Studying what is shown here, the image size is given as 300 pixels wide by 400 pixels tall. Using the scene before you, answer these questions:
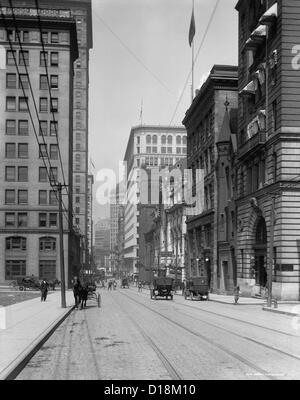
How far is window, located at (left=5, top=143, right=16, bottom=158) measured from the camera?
8544cm

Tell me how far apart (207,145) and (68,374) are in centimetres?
Answer: 5891

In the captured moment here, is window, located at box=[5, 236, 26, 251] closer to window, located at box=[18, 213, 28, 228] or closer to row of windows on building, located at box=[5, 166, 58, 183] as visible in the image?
window, located at box=[18, 213, 28, 228]

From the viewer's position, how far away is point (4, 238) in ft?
274

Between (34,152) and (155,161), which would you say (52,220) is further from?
(155,161)

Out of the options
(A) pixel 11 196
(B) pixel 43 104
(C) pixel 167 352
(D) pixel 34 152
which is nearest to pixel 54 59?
(B) pixel 43 104

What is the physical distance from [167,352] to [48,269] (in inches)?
2781

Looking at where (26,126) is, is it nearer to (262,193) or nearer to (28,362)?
(262,193)

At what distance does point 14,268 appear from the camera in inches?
3270

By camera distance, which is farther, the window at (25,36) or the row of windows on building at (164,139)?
the row of windows on building at (164,139)

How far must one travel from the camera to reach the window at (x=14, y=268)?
272ft

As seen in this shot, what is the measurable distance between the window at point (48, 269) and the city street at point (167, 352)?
60.1m

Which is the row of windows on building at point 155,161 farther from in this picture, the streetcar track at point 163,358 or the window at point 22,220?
the streetcar track at point 163,358

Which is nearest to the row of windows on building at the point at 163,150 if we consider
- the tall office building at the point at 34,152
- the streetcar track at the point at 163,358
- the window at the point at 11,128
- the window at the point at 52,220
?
the tall office building at the point at 34,152
